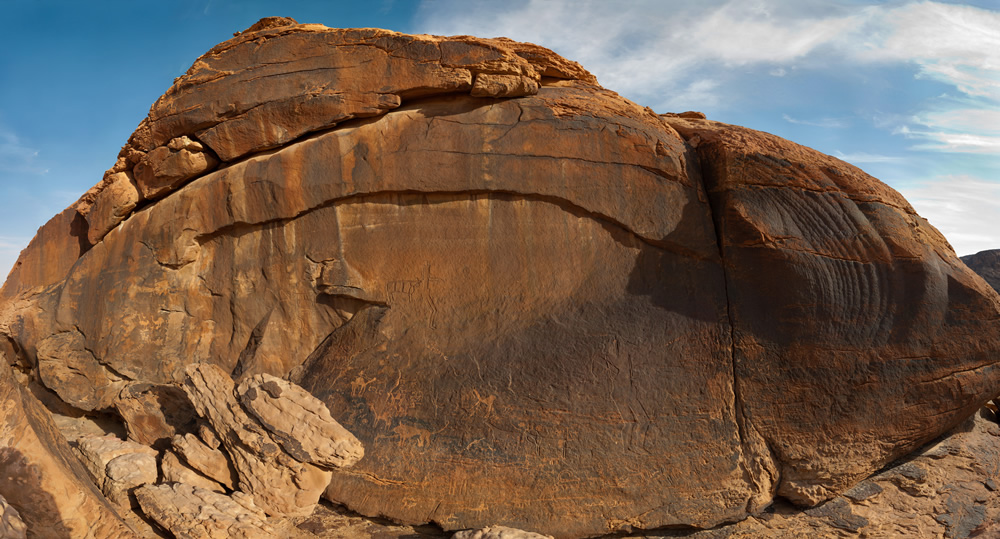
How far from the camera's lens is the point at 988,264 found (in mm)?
12859

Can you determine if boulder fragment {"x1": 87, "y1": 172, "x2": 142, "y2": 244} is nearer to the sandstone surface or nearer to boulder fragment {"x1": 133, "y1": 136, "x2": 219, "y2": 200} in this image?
boulder fragment {"x1": 133, "y1": 136, "x2": 219, "y2": 200}

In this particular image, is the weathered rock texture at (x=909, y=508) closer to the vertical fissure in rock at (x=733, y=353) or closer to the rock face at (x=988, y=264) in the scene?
the vertical fissure in rock at (x=733, y=353)

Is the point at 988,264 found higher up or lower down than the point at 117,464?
higher up

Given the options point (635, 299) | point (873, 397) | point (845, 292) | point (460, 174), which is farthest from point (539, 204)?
point (873, 397)

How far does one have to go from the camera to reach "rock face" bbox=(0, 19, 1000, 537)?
4.51m

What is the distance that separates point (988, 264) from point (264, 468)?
586 inches

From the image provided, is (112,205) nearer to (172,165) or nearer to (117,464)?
(172,165)

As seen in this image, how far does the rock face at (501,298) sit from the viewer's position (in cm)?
451

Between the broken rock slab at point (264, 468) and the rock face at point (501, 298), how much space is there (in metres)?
0.02

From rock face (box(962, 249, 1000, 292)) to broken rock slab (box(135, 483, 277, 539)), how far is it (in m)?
14.3

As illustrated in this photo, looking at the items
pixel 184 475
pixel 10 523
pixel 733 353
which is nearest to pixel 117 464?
pixel 184 475

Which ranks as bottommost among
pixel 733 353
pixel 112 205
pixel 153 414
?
pixel 153 414

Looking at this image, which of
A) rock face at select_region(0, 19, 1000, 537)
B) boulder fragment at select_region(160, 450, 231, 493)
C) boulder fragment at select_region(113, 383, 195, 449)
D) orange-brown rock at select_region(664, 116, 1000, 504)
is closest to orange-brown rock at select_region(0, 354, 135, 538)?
boulder fragment at select_region(160, 450, 231, 493)

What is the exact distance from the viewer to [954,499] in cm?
461
